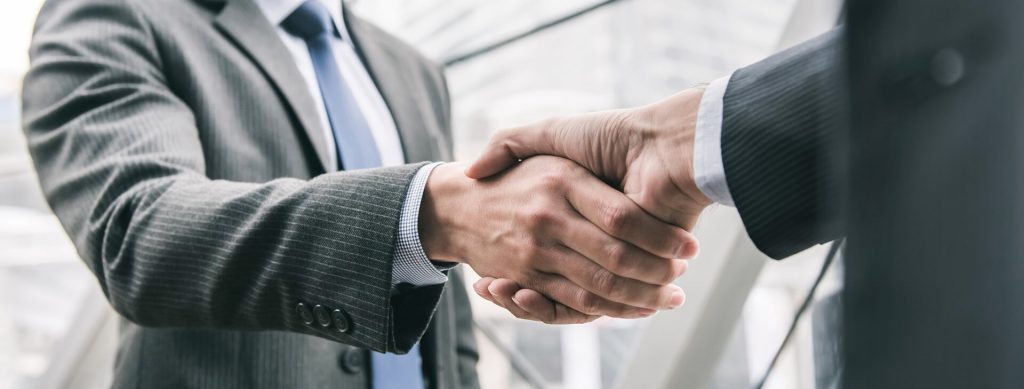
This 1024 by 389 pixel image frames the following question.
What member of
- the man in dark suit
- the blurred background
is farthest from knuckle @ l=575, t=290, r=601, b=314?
the blurred background

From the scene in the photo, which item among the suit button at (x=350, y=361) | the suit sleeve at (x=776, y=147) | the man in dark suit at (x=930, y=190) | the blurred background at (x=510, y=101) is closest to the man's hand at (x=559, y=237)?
the suit sleeve at (x=776, y=147)

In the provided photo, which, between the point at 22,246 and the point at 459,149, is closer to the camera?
the point at 459,149

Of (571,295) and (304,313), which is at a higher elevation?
(571,295)

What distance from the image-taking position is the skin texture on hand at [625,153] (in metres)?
0.55

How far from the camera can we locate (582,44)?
2398mm

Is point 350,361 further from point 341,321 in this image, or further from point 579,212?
point 579,212

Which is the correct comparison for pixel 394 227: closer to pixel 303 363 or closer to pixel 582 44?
pixel 303 363

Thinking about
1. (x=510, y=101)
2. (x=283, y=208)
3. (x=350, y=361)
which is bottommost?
(x=350, y=361)

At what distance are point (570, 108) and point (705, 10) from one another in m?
0.46

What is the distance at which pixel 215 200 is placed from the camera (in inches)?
27.0

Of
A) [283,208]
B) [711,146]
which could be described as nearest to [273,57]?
[283,208]

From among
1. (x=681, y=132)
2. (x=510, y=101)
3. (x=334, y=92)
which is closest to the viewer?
(x=681, y=132)

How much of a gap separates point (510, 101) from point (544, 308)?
79.6 inches

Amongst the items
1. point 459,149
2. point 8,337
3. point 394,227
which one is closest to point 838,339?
point 394,227
